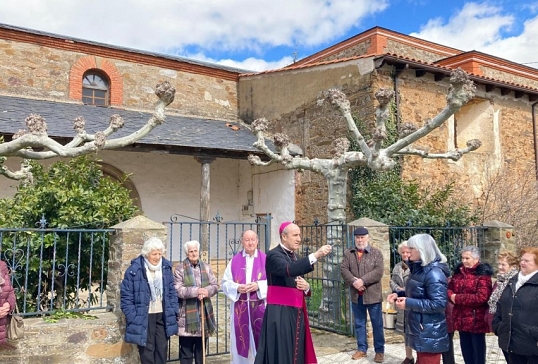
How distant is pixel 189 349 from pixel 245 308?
72cm

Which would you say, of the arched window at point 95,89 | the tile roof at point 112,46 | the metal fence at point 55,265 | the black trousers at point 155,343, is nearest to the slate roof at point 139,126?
the arched window at point 95,89

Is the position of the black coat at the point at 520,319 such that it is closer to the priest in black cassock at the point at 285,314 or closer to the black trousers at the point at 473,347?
the black trousers at the point at 473,347

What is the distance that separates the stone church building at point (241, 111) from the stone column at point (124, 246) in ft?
19.2

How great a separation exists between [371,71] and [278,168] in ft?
12.9

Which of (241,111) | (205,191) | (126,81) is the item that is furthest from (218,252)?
(241,111)

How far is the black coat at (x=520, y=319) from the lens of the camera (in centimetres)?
382

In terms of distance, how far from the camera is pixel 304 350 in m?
4.22

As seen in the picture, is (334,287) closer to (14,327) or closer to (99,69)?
(14,327)

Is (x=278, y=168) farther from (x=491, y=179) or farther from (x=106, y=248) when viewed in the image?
(x=106, y=248)

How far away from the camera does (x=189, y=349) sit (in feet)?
16.5

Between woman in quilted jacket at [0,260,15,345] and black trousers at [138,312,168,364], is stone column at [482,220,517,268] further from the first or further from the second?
woman in quilted jacket at [0,260,15,345]

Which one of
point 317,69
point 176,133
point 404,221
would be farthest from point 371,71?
point 176,133

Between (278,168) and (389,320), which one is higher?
(278,168)

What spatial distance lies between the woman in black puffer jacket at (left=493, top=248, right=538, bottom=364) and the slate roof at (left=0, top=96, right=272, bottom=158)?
28.2 ft
